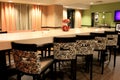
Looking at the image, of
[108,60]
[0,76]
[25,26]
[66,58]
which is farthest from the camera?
[25,26]

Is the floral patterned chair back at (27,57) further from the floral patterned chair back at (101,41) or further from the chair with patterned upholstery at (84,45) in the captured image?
the floral patterned chair back at (101,41)

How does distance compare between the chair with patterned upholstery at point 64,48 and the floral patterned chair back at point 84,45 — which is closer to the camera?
the chair with patterned upholstery at point 64,48

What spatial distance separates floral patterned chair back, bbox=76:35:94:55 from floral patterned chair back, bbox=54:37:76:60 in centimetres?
38

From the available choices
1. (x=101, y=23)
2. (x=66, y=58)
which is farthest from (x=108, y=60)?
(x=101, y=23)

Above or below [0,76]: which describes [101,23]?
above

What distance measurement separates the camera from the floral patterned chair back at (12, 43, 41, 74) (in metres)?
1.82

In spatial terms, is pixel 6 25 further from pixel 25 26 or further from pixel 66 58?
pixel 66 58

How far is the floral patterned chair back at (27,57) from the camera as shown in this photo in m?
1.82

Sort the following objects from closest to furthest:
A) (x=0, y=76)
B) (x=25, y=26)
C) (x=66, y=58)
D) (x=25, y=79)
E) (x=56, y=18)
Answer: (x=66, y=58) → (x=0, y=76) → (x=25, y=79) → (x=25, y=26) → (x=56, y=18)

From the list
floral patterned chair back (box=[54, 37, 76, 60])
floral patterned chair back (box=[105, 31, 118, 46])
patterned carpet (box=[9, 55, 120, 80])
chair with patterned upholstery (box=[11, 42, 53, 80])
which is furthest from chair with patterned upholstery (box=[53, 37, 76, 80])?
floral patterned chair back (box=[105, 31, 118, 46])

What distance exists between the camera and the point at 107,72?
3.70 m

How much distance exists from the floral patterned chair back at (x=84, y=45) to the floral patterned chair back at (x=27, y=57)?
3.79 ft

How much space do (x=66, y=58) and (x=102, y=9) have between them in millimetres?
8700

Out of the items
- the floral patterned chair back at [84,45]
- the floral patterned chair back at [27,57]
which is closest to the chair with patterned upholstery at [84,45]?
the floral patterned chair back at [84,45]
